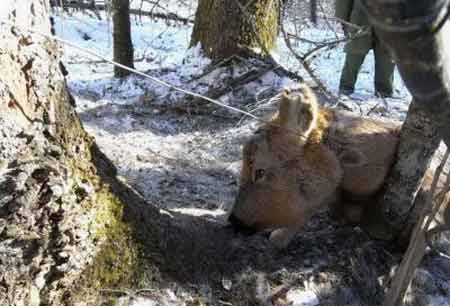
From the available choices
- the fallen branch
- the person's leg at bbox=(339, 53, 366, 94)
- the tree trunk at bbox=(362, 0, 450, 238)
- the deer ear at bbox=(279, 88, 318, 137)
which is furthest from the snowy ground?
the tree trunk at bbox=(362, 0, 450, 238)

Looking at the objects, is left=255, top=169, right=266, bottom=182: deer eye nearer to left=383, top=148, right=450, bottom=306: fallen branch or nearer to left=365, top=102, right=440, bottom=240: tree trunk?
left=365, top=102, right=440, bottom=240: tree trunk

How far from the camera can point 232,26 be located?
7641 mm

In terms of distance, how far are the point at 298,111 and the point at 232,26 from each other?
473 cm

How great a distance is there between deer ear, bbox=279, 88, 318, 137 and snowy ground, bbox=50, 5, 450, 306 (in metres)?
0.73

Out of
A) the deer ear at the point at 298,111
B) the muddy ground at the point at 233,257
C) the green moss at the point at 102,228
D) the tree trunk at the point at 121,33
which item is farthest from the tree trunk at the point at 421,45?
the tree trunk at the point at 121,33

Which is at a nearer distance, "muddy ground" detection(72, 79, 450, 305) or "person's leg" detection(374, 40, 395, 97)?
"muddy ground" detection(72, 79, 450, 305)

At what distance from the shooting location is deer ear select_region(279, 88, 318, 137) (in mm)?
3150

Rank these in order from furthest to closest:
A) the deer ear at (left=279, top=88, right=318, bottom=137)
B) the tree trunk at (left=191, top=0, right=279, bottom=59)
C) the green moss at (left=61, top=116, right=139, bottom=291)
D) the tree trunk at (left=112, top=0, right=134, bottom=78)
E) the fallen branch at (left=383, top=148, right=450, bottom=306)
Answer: the tree trunk at (left=112, top=0, right=134, bottom=78) → the tree trunk at (left=191, top=0, right=279, bottom=59) → the deer ear at (left=279, top=88, right=318, bottom=137) → the green moss at (left=61, top=116, right=139, bottom=291) → the fallen branch at (left=383, top=148, right=450, bottom=306)

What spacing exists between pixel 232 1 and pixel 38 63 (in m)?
5.58

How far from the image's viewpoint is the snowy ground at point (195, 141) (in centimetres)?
327

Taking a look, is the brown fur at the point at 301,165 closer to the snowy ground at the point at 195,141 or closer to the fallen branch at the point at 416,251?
the snowy ground at the point at 195,141

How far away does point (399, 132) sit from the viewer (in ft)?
11.2

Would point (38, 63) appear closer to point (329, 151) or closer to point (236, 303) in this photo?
point (236, 303)

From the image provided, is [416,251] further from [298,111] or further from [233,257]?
[298,111]
